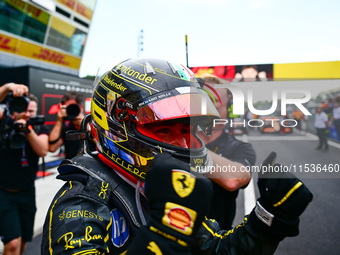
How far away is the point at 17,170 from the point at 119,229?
211 centimetres

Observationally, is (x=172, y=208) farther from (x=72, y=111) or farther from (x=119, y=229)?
(x=72, y=111)

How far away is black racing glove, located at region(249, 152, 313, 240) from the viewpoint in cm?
100

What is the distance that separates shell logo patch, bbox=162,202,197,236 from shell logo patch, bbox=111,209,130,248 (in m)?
0.33

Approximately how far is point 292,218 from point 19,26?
1318 cm

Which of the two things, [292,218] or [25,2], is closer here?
[292,218]

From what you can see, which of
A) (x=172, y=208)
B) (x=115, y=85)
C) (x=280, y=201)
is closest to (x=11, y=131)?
(x=115, y=85)

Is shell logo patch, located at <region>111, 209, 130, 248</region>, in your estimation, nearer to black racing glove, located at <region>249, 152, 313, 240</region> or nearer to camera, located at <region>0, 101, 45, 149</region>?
black racing glove, located at <region>249, 152, 313, 240</region>

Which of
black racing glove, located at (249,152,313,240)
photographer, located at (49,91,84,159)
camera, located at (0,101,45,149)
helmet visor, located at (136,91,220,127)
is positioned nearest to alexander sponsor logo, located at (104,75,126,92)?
helmet visor, located at (136,91,220,127)

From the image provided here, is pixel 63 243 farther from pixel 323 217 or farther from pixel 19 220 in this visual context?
pixel 323 217

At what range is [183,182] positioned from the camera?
80cm

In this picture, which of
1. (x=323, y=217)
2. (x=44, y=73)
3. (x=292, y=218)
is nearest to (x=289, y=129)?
(x=292, y=218)

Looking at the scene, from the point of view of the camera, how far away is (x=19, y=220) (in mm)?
2689

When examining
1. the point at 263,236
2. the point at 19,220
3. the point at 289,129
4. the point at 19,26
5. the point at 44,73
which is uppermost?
the point at 19,26

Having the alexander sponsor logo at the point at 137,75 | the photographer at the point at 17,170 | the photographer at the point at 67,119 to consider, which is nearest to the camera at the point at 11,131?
the photographer at the point at 17,170
